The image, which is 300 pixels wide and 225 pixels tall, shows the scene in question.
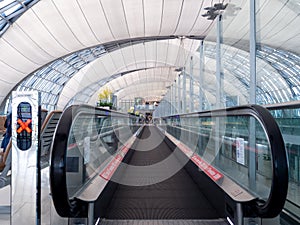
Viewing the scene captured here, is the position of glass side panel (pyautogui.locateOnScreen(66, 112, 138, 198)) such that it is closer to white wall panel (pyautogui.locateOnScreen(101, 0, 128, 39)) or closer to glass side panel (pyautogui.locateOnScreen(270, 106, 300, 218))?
glass side panel (pyautogui.locateOnScreen(270, 106, 300, 218))

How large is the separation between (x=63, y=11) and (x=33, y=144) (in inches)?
1103

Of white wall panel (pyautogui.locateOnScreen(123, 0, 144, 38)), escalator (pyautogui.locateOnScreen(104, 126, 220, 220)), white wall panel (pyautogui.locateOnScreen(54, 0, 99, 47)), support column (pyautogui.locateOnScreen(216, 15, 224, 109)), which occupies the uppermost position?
white wall panel (pyautogui.locateOnScreen(123, 0, 144, 38))

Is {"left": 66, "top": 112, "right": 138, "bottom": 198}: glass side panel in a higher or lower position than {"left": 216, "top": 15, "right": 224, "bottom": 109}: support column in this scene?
lower

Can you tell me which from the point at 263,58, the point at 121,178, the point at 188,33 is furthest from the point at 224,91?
the point at 188,33

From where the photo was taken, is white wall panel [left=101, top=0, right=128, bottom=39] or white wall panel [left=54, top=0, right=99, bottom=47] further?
white wall panel [left=101, top=0, right=128, bottom=39]

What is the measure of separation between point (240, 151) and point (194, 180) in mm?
2546

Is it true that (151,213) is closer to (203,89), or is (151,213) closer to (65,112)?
(65,112)

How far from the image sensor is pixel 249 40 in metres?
4.14

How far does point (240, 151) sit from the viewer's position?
3816 mm

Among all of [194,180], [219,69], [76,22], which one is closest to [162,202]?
[194,180]

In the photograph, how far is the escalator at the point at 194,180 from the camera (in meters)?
2.85

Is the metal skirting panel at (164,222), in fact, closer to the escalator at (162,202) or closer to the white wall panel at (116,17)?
the escalator at (162,202)

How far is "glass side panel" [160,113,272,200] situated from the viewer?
311 centimetres

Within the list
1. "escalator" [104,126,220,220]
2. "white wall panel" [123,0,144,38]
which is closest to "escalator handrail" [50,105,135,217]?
"escalator" [104,126,220,220]
